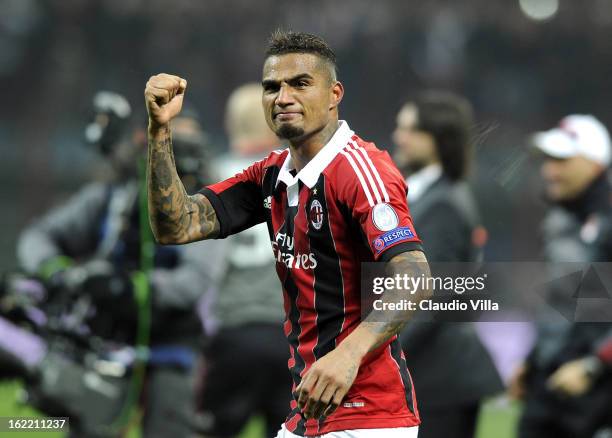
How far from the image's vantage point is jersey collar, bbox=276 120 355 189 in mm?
3145

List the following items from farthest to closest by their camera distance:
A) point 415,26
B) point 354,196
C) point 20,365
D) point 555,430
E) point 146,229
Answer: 1. point 415,26
2. point 20,365
3. point 146,229
4. point 555,430
5. point 354,196

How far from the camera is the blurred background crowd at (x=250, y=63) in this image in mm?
6672

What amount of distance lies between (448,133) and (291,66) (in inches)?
94.3

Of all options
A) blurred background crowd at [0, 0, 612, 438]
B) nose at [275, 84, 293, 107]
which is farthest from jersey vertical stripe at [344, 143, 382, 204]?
blurred background crowd at [0, 0, 612, 438]

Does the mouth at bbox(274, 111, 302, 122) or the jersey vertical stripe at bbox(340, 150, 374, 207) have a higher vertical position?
the mouth at bbox(274, 111, 302, 122)

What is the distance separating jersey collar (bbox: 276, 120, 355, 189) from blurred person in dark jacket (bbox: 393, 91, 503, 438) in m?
1.95

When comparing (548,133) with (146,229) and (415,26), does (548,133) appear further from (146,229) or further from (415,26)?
(146,229)

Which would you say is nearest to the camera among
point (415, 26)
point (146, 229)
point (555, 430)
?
point (555, 430)

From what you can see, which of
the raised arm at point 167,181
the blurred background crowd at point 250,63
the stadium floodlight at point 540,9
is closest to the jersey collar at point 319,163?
the raised arm at point 167,181

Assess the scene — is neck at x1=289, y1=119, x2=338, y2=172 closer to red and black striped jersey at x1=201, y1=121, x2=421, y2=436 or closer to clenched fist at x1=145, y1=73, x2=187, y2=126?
red and black striped jersey at x1=201, y1=121, x2=421, y2=436

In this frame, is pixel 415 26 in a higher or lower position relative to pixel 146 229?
higher

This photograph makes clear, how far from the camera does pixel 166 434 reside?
6023 millimetres

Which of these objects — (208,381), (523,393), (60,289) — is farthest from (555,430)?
(60,289)

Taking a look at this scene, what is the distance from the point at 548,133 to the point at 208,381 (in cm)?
242
